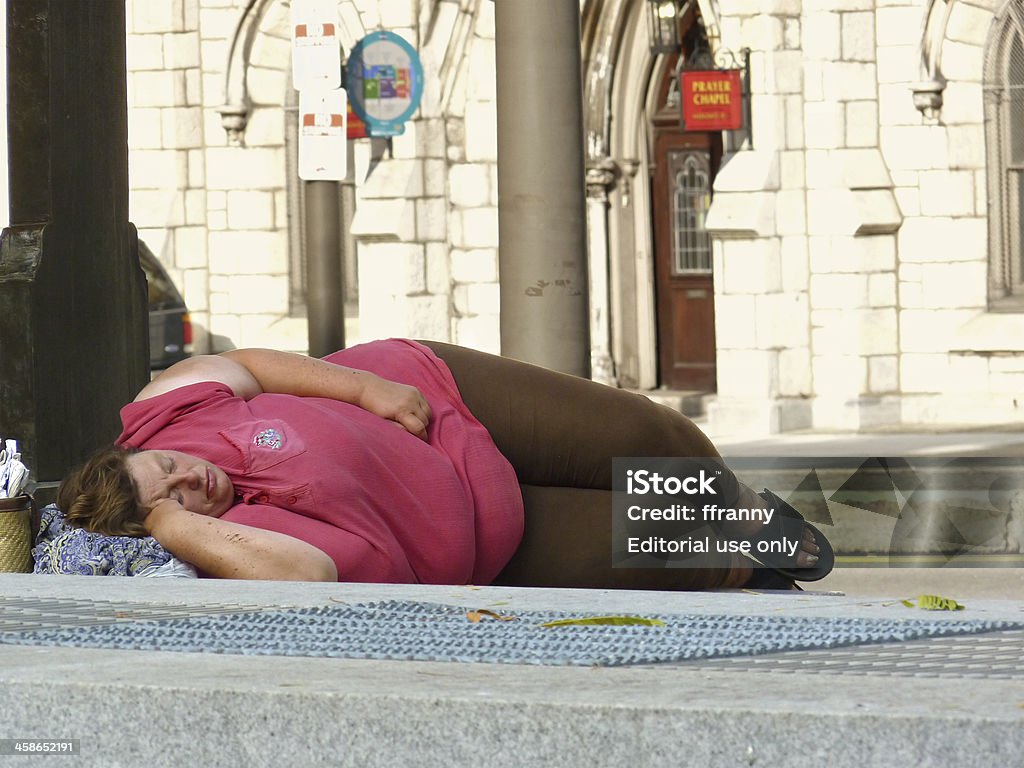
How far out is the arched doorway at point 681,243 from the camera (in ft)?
50.6

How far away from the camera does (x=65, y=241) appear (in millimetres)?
5613

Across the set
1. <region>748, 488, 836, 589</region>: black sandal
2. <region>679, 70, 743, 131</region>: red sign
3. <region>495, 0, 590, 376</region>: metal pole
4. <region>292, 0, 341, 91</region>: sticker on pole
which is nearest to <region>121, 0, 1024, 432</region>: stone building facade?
<region>679, 70, 743, 131</region>: red sign

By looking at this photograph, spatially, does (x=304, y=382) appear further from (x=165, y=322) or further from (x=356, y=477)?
(x=165, y=322)

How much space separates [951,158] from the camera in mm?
13359

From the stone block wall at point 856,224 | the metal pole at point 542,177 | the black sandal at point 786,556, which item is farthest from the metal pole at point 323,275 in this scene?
the black sandal at point 786,556

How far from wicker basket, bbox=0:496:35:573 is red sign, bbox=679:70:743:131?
10067 mm

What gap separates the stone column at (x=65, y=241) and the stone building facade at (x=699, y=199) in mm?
8117

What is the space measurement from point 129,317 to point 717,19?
8811 mm

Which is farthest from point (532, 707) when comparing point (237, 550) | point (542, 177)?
point (542, 177)

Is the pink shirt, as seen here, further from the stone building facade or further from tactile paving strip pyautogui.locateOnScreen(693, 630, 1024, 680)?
the stone building facade

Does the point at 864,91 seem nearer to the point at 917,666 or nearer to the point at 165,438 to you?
the point at 165,438

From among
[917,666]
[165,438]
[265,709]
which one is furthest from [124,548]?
[917,666]

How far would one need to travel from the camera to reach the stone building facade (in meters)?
13.4

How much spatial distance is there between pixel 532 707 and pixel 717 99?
1178 centimetres
